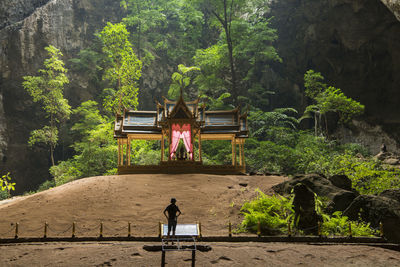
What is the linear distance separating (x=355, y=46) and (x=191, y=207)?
26.7 meters

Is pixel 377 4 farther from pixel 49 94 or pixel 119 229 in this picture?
pixel 49 94

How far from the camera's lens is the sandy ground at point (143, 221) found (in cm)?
675

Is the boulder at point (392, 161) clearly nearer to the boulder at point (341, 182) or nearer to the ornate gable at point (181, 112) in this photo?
the boulder at point (341, 182)

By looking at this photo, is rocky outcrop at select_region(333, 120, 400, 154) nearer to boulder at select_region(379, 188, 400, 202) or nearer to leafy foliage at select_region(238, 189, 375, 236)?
boulder at select_region(379, 188, 400, 202)

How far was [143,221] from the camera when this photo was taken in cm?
1075

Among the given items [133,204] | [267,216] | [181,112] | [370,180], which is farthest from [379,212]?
[181,112]

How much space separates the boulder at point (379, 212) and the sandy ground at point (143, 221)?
187 cm

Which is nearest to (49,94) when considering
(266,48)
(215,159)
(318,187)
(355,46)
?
(215,159)

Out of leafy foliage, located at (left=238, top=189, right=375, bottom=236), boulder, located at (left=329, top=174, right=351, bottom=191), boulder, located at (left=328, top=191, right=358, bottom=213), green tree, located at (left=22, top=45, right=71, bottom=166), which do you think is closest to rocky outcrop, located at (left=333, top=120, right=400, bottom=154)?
boulder, located at (left=329, top=174, right=351, bottom=191)

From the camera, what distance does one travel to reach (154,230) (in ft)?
32.9

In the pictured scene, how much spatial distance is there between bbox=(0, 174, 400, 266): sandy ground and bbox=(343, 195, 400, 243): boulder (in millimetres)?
1867

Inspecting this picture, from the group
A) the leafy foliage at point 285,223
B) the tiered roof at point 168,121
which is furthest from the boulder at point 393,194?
the tiered roof at point 168,121

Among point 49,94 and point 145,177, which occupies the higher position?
point 49,94

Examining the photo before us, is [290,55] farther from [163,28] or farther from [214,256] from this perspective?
[214,256]
